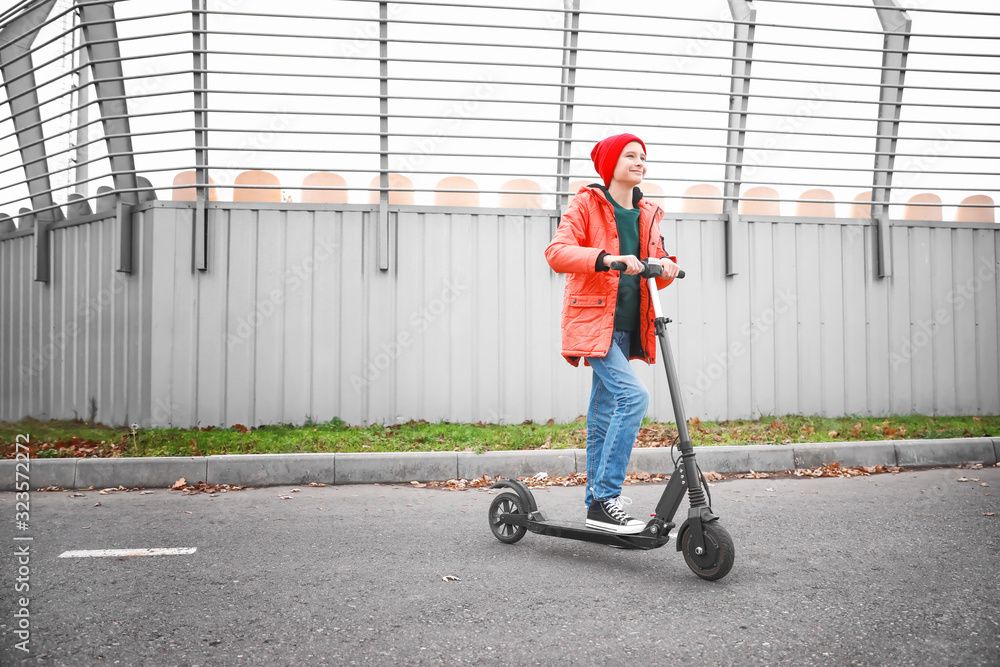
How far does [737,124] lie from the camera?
26.8ft

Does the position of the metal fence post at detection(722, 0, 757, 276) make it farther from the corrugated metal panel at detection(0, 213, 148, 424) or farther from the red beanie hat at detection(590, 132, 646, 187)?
the corrugated metal panel at detection(0, 213, 148, 424)


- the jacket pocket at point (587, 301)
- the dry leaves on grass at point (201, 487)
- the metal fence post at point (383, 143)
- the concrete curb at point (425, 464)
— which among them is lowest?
the dry leaves on grass at point (201, 487)

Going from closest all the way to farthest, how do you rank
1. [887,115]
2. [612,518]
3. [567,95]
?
[612,518] → [567,95] → [887,115]

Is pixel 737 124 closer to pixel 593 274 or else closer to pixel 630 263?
pixel 593 274

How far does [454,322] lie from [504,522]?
14.2 ft

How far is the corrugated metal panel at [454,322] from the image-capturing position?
7559 millimetres

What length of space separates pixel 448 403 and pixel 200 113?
4.18 metres

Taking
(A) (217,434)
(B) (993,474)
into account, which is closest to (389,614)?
(A) (217,434)

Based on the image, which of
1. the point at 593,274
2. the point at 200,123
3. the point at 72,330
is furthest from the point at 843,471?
the point at 72,330

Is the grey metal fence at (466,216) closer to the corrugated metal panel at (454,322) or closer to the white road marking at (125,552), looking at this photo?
the corrugated metal panel at (454,322)

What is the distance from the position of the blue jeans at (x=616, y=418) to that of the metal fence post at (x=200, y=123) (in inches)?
218

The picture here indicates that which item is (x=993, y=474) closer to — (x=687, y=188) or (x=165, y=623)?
(x=687, y=188)

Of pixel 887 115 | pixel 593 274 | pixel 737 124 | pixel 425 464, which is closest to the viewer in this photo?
pixel 593 274

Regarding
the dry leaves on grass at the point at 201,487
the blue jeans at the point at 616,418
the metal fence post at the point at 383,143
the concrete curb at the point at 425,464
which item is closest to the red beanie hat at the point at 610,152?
the blue jeans at the point at 616,418
